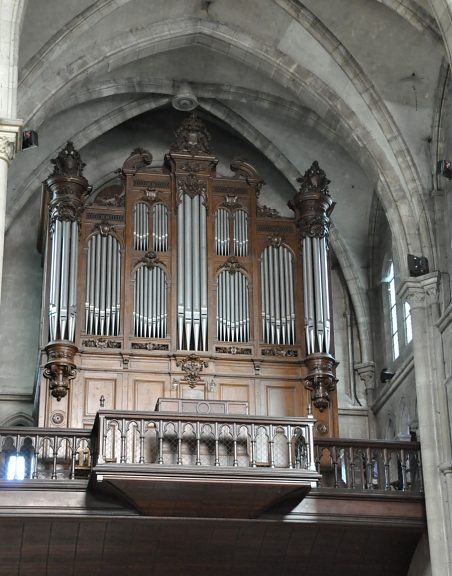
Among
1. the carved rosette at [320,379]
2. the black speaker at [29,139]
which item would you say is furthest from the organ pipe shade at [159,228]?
the black speaker at [29,139]

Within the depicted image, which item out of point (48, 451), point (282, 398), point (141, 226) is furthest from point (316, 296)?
point (48, 451)

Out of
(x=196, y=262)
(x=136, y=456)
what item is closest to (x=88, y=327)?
(x=196, y=262)

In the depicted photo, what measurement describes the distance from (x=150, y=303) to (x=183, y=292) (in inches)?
22.7

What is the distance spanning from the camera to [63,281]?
19.6 metres

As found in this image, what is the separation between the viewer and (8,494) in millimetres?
16547

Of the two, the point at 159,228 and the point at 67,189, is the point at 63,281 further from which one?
the point at 159,228

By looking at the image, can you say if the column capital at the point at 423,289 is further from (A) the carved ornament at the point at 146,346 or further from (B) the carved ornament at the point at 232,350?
(A) the carved ornament at the point at 146,346

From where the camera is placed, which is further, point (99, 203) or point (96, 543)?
point (99, 203)

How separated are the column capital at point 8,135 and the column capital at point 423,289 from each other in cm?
655

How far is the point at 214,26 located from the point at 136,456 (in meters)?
7.93

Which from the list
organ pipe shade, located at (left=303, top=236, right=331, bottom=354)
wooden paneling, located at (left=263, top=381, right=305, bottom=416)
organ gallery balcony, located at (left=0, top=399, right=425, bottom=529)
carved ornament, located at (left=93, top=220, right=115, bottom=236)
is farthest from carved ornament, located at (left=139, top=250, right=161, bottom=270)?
organ gallery balcony, located at (left=0, top=399, right=425, bottom=529)

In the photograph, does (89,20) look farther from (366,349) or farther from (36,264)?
(366,349)

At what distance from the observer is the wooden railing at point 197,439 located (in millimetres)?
16516

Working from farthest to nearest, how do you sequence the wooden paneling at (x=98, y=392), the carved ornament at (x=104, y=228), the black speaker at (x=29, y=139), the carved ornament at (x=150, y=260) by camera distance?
the carved ornament at (x=104, y=228) → the carved ornament at (x=150, y=260) → the wooden paneling at (x=98, y=392) → the black speaker at (x=29, y=139)
